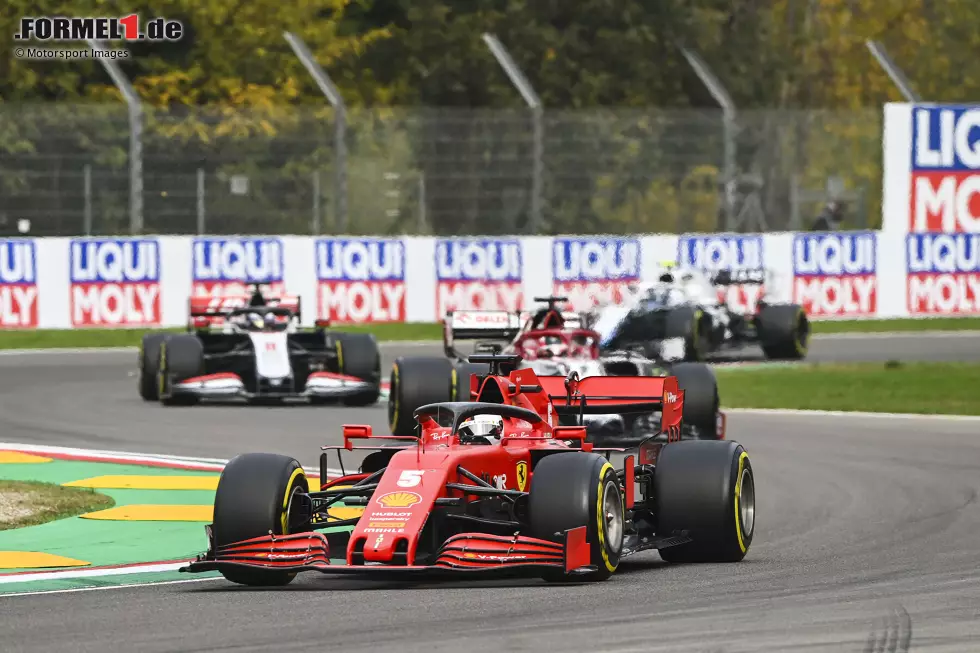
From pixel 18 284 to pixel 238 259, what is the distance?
349 cm

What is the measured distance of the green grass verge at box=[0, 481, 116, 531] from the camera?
46.4ft

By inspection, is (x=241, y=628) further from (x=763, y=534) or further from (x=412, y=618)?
(x=763, y=534)

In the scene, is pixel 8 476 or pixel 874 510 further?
pixel 8 476

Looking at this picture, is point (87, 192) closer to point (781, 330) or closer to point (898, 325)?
point (781, 330)

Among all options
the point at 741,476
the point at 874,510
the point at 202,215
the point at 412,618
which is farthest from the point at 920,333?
the point at 412,618

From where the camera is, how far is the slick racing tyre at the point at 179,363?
915 inches

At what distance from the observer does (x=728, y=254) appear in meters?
36.6

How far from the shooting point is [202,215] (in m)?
34.4

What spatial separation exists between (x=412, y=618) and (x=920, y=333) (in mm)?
27332

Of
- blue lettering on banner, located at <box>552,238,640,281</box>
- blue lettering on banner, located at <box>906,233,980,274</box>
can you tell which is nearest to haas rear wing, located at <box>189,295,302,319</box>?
blue lettering on banner, located at <box>552,238,640,281</box>

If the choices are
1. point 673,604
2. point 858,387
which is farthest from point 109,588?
point 858,387

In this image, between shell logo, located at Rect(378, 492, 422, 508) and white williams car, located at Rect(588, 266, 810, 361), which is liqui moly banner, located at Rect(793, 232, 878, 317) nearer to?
white williams car, located at Rect(588, 266, 810, 361)

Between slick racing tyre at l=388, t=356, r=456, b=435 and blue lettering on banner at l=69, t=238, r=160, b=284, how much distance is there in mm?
13975

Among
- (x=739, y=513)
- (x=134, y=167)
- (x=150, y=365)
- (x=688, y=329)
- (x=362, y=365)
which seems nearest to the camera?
(x=739, y=513)
